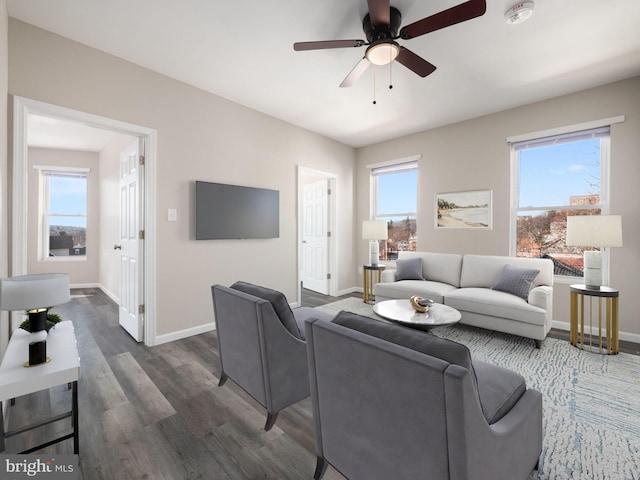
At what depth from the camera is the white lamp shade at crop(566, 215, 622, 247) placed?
272 centimetres

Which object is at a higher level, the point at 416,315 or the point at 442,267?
the point at 442,267

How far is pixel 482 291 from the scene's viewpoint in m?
3.43

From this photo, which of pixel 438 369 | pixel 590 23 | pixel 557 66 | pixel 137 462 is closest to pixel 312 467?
pixel 137 462

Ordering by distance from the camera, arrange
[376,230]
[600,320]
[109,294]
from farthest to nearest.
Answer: [109,294] < [376,230] < [600,320]

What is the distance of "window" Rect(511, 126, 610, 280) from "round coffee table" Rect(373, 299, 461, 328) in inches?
80.7

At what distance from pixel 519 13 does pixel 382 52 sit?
100 cm

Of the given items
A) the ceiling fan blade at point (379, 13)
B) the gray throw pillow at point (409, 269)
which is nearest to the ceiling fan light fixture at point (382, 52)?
the ceiling fan blade at point (379, 13)

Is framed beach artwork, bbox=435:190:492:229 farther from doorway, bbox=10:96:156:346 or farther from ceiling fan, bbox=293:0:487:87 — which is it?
doorway, bbox=10:96:156:346

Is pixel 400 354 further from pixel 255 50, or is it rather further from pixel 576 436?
pixel 255 50

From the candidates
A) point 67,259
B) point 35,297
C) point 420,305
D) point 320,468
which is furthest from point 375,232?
point 67,259

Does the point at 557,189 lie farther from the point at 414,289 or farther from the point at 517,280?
the point at 414,289

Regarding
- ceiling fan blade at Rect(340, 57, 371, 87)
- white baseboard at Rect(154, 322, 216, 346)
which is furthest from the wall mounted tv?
ceiling fan blade at Rect(340, 57, 371, 87)

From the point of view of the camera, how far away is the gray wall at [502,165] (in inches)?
121

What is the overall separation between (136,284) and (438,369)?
3154 mm
